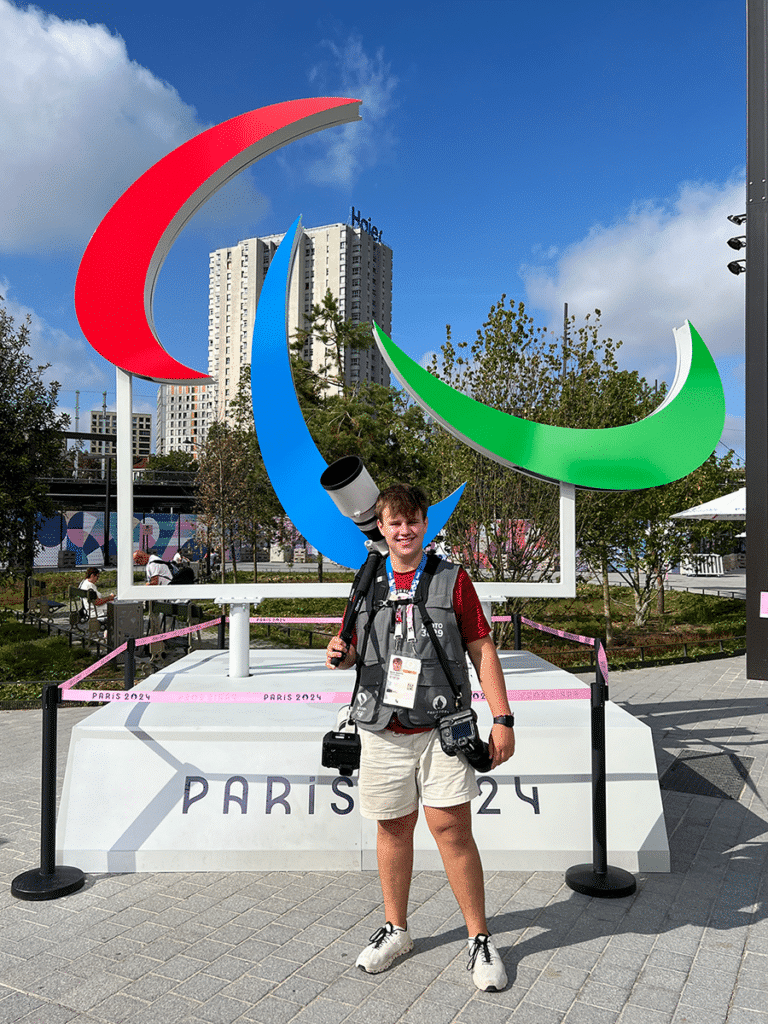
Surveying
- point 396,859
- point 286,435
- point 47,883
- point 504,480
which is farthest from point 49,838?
point 504,480

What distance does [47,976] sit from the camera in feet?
10.4

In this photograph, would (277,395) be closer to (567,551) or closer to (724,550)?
(567,551)

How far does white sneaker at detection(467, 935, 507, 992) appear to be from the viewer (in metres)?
3.04

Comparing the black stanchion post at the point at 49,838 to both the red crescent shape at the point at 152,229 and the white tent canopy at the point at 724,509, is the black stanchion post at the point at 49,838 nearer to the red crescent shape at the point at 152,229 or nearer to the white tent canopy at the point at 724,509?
the red crescent shape at the point at 152,229

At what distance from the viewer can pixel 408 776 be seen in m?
3.10

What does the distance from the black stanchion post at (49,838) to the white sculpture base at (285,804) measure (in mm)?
174

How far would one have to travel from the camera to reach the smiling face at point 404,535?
317cm

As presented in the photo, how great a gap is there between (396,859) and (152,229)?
15.7 ft

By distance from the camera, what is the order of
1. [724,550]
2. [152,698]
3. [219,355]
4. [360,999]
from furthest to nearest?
[219,355], [724,550], [152,698], [360,999]

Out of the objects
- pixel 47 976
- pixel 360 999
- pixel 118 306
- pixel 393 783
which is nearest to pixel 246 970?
pixel 360 999

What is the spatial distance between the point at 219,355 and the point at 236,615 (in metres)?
84.4

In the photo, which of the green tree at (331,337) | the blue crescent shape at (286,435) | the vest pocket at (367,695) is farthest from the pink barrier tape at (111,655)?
the green tree at (331,337)

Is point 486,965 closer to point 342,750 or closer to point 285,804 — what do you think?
point 342,750

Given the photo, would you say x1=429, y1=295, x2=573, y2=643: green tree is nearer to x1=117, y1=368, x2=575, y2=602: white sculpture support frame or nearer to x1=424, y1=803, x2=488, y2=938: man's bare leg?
x1=117, y1=368, x2=575, y2=602: white sculpture support frame
